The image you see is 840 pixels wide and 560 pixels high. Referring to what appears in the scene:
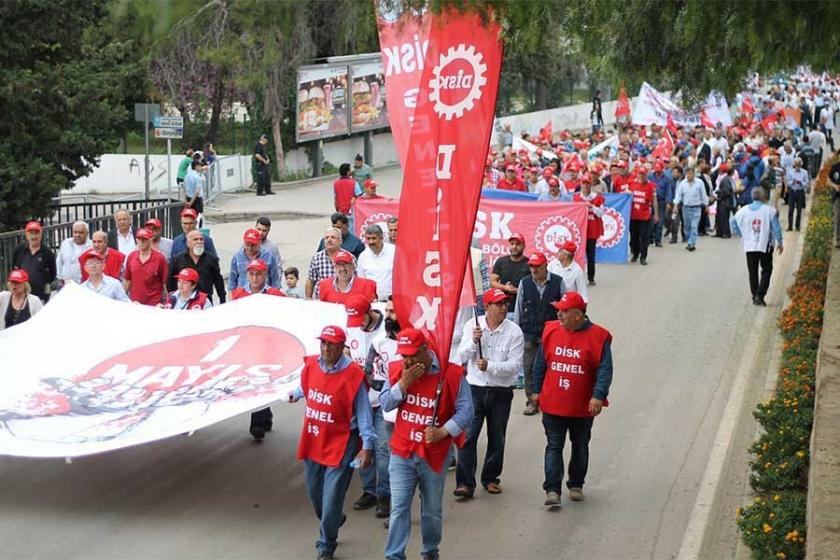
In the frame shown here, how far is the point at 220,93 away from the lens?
4191cm

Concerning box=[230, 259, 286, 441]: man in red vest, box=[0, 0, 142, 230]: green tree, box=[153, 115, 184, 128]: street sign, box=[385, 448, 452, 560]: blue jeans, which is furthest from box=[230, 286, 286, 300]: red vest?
box=[153, 115, 184, 128]: street sign

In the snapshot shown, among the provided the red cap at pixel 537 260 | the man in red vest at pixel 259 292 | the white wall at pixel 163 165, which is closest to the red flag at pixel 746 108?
the white wall at pixel 163 165

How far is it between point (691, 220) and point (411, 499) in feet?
65.0

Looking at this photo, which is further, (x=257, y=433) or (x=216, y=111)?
(x=216, y=111)

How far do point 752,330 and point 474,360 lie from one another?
29.2 ft

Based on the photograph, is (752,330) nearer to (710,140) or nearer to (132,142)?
(710,140)

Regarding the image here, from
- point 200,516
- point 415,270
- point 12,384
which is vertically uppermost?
point 415,270

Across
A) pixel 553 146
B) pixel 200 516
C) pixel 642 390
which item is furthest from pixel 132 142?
pixel 200 516

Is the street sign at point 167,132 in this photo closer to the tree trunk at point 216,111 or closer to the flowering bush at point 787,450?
the tree trunk at point 216,111

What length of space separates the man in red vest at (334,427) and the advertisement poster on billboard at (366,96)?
3347 cm

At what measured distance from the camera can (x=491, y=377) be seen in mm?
11031

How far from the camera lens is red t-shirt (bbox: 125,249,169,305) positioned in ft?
49.6

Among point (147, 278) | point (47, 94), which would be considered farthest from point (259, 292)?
point (47, 94)

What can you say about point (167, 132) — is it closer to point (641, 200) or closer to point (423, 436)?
point (641, 200)
